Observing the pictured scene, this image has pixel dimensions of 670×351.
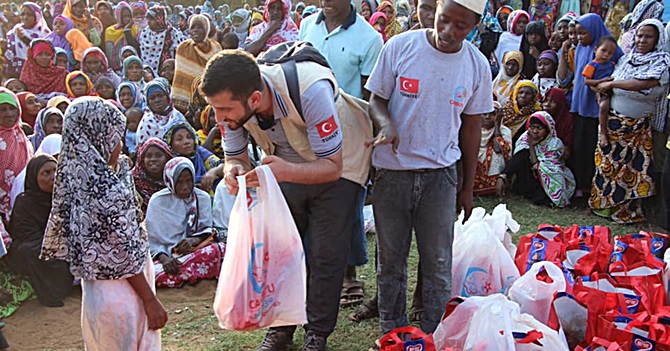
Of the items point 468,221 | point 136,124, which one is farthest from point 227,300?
point 136,124

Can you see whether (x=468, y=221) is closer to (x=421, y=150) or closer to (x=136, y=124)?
(x=421, y=150)

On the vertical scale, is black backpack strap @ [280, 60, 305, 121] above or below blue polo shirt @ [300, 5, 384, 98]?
below

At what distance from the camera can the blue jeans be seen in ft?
10.1

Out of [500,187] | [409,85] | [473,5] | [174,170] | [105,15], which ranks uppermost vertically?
[105,15]

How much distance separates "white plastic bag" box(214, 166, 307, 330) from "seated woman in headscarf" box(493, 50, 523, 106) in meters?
5.10

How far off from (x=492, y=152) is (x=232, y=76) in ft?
15.9

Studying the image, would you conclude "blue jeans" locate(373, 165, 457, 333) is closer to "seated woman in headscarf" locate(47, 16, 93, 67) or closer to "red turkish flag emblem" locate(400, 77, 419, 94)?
"red turkish flag emblem" locate(400, 77, 419, 94)

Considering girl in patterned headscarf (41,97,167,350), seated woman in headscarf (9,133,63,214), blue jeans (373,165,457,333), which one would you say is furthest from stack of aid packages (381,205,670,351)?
seated woman in headscarf (9,133,63,214)

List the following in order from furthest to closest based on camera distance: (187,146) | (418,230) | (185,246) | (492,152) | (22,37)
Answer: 1. (22,37)
2. (492,152)
3. (187,146)
4. (185,246)
5. (418,230)

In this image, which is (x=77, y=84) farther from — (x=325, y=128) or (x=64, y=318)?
(x=325, y=128)

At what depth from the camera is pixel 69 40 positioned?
9062 mm

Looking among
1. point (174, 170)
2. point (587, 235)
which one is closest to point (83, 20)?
point (174, 170)

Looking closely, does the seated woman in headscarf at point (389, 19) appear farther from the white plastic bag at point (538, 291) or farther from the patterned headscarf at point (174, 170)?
the white plastic bag at point (538, 291)

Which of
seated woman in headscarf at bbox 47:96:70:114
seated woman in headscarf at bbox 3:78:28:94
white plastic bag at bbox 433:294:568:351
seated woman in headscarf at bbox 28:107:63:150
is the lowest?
white plastic bag at bbox 433:294:568:351
